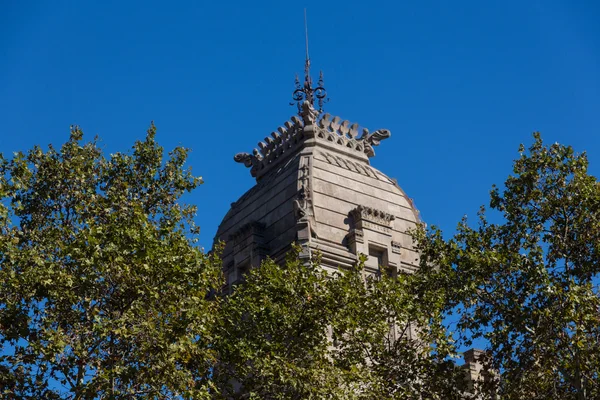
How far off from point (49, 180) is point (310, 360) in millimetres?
11315

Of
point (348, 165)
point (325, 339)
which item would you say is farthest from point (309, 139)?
point (325, 339)

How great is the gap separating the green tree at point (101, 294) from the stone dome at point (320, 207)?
7.42 metres

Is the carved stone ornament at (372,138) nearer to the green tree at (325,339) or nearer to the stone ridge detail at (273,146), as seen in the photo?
the stone ridge detail at (273,146)

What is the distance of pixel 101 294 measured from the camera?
3098 centimetres

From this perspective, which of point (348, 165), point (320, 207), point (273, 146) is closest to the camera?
point (320, 207)

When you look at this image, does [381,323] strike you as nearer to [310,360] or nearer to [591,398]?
[310,360]

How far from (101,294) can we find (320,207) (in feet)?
43.1

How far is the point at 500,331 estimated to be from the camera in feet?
107

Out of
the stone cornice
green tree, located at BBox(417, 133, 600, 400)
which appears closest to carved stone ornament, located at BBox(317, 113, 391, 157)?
the stone cornice

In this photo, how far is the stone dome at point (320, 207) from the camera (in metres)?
41.3

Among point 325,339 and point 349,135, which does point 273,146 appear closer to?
point 349,135

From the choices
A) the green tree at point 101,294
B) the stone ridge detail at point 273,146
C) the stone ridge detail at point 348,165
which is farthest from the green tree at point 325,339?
the stone ridge detail at point 273,146

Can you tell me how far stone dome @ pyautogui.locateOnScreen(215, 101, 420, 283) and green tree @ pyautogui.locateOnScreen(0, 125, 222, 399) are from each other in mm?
7417

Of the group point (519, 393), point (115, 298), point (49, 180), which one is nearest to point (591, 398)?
point (519, 393)
